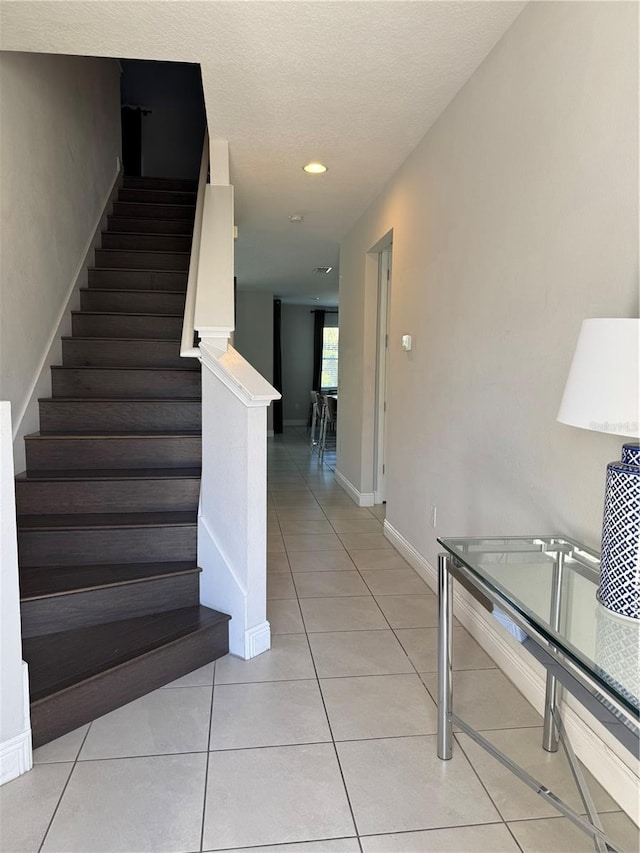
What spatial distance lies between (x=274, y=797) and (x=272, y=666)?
2.25ft

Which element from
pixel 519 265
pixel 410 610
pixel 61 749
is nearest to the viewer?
pixel 61 749

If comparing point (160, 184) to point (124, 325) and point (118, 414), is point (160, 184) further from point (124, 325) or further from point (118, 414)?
point (118, 414)

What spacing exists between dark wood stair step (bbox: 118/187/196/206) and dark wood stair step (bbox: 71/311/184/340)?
5.85 ft

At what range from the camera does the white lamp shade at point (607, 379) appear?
1.13 meters

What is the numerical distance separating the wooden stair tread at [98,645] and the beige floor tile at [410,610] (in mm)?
874

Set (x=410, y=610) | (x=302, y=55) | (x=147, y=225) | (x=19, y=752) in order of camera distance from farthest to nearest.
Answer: (x=147, y=225) < (x=410, y=610) < (x=302, y=55) < (x=19, y=752)

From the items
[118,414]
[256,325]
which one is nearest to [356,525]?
[118,414]

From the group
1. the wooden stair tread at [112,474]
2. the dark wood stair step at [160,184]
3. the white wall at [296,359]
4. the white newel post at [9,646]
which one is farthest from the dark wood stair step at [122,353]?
the white wall at [296,359]

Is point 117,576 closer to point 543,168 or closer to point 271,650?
point 271,650

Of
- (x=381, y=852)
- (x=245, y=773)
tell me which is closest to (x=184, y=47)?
(x=245, y=773)

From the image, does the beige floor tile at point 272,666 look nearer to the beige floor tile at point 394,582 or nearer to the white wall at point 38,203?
the beige floor tile at point 394,582

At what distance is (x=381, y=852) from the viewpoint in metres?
1.32

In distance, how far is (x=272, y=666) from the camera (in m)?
2.17

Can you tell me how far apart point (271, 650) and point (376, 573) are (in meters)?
1.08
